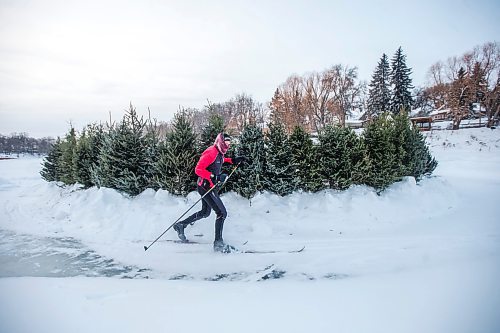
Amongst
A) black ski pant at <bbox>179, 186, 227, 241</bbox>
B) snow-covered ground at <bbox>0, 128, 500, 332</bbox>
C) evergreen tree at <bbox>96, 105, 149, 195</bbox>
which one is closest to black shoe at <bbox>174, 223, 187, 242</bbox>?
snow-covered ground at <bbox>0, 128, 500, 332</bbox>

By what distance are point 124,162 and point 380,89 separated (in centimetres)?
4103

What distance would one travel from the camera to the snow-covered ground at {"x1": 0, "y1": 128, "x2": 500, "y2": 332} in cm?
289

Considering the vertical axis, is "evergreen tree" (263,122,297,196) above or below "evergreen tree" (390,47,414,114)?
below

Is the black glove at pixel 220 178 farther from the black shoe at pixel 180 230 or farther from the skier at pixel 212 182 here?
the black shoe at pixel 180 230

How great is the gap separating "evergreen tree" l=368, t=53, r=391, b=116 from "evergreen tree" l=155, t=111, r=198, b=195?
36242mm

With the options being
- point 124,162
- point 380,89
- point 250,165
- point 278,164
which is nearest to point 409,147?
point 278,164

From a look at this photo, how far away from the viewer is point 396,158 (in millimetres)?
8055

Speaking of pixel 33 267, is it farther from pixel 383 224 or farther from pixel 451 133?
pixel 451 133

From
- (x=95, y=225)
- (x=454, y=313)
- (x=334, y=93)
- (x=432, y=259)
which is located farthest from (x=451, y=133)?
(x=95, y=225)

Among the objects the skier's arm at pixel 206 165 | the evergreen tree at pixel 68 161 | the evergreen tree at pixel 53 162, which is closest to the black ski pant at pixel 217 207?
the skier's arm at pixel 206 165

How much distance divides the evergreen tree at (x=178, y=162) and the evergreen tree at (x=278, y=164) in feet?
6.75

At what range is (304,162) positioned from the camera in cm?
721

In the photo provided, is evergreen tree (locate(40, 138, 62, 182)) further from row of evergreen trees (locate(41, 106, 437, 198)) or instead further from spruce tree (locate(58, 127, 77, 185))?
row of evergreen trees (locate(41, 106, 437, 198))

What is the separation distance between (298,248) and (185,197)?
3.45m
